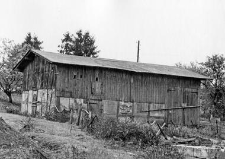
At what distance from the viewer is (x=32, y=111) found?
26.5 metres

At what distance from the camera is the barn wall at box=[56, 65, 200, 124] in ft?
77.8

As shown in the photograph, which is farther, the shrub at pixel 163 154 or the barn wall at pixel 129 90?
the barn wall at pixel 129 90

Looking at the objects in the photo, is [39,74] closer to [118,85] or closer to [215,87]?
[118,85]

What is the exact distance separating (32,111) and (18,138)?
1798 cm

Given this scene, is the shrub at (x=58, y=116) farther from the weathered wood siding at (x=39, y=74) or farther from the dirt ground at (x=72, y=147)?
the dirt ground at (x=72, y=147)

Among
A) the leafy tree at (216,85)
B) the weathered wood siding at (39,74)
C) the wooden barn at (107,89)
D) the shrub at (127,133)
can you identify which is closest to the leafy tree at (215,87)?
the leafy tree at (216,85)

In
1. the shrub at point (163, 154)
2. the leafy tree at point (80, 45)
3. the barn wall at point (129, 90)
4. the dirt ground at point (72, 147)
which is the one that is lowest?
the shrub at point (163, 154)

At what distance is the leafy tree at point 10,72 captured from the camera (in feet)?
126

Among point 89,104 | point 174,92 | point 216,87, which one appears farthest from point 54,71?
point 216,87

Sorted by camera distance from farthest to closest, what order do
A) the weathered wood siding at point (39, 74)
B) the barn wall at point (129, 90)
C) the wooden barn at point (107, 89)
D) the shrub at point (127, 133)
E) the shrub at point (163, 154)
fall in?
the weathered wood siding at point (39, 74) < the barn wall at point (129, 90) < the wooden barn at point (107, 89) < the shrub at point (127, 133) < the shrub at point (163, 154)

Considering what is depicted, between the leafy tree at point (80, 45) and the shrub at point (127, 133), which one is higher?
the leafy tree at point (80, 45)

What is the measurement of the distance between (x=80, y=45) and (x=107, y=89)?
95.1ft

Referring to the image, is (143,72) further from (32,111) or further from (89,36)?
(89,36)

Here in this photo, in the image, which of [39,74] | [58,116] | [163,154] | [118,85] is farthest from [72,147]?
[39,74]
